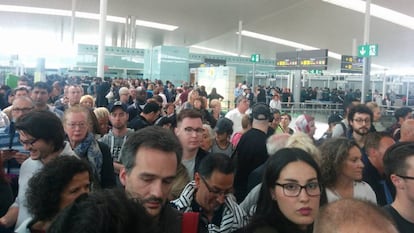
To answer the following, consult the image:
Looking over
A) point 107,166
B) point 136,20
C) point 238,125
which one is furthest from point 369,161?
point 136,20

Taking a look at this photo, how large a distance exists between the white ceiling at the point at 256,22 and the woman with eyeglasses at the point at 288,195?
20843mm

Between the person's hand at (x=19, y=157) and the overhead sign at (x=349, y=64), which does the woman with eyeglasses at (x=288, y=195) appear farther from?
the overhead sign at (x=349, y=64)

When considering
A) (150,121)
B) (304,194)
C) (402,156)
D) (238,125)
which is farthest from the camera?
(238,125)

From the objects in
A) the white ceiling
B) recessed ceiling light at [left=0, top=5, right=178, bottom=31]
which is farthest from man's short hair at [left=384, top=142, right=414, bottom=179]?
recessed ceiling light at [left=0, top=5, right=178, bottom=31]

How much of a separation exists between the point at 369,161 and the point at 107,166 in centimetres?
216

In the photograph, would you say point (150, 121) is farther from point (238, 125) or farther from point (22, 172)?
point (22, 172)

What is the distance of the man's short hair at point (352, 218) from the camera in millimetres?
1271

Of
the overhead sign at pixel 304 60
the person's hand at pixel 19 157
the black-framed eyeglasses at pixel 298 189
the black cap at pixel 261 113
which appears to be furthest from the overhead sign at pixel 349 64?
the black-framed eyeglasses at pixel 298 189

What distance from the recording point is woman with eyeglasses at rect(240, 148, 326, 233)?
1842 millimetres

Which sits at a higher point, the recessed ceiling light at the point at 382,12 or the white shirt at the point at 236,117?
the recessed ceiling light at the point at 382,12

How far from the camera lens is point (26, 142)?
2439mm

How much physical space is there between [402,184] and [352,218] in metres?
1.15

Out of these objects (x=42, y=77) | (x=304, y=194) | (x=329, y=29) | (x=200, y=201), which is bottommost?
(x=200, y=201)

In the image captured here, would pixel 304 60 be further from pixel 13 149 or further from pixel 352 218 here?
pixel 352 218
